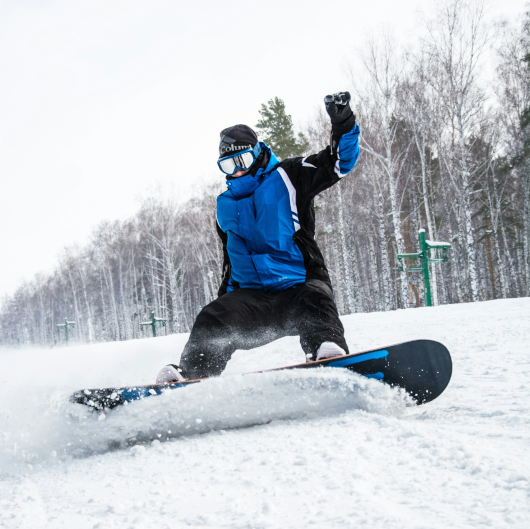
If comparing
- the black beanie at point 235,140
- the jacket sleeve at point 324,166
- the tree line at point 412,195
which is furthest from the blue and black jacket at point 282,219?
the tree line at point 412,195

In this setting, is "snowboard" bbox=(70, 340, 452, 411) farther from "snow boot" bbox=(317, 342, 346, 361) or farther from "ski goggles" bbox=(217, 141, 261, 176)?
"ski goggles" bbox=(217, 141, 261, 176)

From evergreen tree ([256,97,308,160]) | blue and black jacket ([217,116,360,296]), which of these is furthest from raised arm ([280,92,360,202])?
evergreen tree ([256,97,308,160])

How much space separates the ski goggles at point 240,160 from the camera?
2.24m

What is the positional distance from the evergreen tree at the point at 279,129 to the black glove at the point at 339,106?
16.3 metres

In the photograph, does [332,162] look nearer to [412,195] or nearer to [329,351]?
[329,351]

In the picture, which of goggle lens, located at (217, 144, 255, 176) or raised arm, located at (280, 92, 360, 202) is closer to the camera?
raised arm, located at (280, 92, 360, 202)

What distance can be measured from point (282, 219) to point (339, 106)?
61 cm

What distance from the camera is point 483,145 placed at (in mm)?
18297

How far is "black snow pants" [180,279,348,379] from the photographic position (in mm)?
1873

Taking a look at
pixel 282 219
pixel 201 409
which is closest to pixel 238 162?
pixel 282 219

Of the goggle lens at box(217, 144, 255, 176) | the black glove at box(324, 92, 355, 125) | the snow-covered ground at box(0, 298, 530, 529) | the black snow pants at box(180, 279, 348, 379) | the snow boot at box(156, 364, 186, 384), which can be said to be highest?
the black glove at box(324, 92, 355, 125)

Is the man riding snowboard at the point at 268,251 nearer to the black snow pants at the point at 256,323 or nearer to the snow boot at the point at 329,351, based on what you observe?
the black snow pants at the point at 256,323

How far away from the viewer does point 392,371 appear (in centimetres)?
148

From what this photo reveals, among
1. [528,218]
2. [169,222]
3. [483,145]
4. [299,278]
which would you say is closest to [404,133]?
[483,145]
